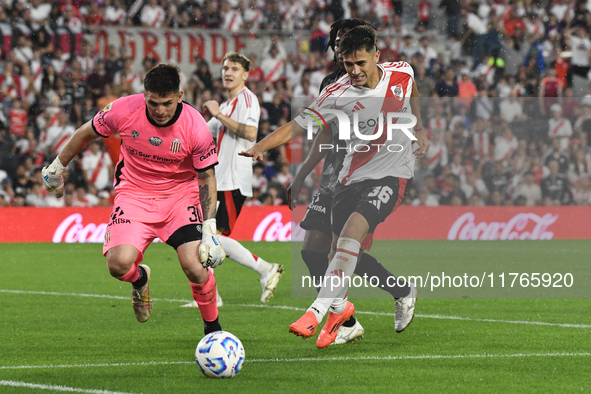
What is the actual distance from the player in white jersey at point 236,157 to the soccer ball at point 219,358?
3.58m

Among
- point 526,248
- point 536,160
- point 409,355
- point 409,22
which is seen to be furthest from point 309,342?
point 409,22

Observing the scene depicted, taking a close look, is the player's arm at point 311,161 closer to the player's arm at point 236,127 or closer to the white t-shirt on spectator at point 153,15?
the player's arm at point 236,127

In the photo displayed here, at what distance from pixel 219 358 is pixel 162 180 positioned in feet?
5.43

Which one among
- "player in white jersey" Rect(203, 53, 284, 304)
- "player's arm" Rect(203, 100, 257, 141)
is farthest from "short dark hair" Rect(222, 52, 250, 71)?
"player's arm" Rect(203, 100, 257, 141)

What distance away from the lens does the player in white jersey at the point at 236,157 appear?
28.8ft

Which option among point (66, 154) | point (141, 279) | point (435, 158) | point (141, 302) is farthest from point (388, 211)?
point (435, 158)

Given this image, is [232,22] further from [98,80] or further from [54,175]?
[54,175]

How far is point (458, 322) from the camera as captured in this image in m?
7.48

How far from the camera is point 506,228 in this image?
55.9 feet

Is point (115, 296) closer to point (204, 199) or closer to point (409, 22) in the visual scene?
point (204, 199)

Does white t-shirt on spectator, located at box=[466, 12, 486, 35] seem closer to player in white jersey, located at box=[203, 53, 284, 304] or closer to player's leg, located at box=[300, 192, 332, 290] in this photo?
player in white jersey, located at box=[203, 53, 284, 304]

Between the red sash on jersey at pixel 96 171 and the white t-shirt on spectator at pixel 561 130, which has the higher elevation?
the white t-shirt on spectator at pixel 561 130

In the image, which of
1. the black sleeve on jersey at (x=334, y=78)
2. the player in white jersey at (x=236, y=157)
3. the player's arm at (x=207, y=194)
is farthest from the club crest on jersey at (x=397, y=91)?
the player in white jersey at (x=236, y=157)

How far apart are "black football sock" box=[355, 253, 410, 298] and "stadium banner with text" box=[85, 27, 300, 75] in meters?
13.5
